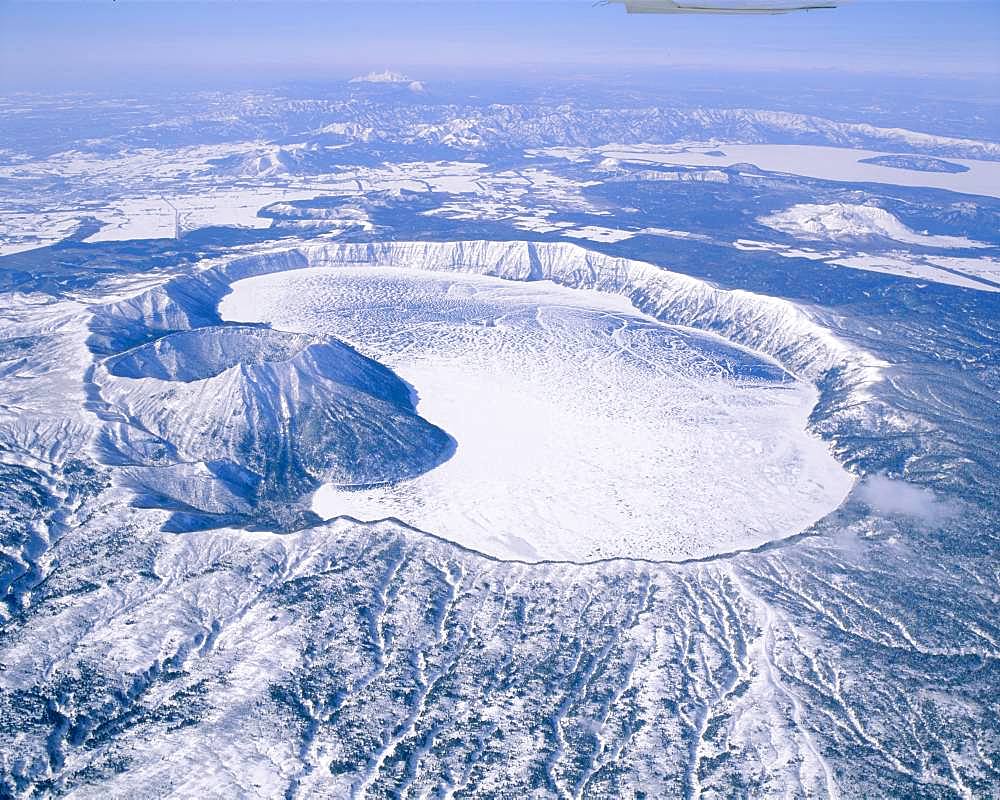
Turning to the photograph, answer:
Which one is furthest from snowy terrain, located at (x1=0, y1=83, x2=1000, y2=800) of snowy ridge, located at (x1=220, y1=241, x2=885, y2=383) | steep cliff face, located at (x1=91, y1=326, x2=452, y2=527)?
snowy ridge, located at (x1=220, y1=241, x2=885, y2=383)

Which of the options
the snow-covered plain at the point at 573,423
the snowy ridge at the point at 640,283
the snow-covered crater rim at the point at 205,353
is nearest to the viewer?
the snow-covered plain at the point at 573,423

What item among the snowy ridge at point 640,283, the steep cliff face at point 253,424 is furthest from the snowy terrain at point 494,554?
the snowy ridge at point 640,283

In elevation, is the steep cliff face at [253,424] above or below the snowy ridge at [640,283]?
below

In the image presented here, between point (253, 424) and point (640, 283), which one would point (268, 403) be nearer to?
point (253, 424)

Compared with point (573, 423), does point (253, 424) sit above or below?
above

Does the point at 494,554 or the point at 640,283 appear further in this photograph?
the point at 640,283

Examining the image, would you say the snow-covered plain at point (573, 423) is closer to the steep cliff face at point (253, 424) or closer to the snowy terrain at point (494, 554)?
the snowy terrain at point (494, 554)

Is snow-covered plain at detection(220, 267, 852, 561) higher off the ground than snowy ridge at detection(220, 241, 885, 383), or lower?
lower

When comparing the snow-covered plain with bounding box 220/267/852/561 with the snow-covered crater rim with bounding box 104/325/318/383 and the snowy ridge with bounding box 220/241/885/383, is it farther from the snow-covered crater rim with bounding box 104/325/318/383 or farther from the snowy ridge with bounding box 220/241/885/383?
the snow-covered crater rim with bounding box 104/325/318/383

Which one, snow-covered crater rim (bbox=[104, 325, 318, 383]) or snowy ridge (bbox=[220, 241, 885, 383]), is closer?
snow-covered crater rim (bbox=[104, 325, 318, 383])

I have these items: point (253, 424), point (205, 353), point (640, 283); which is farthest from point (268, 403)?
point (640, 283)
